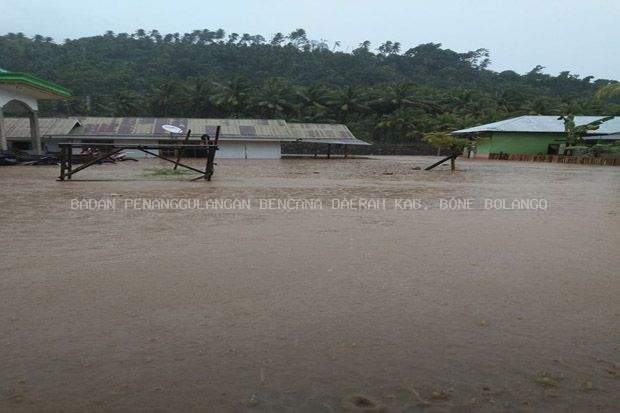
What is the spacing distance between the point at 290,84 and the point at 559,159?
31895mm

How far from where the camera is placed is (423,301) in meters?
3.36

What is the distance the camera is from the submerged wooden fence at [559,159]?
26750 mm

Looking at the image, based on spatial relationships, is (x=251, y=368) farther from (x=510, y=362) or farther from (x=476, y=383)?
(x=510, y=362)

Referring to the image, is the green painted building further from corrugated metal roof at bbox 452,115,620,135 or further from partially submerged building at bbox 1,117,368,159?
partially submerged building at bbox 1,117,368,159

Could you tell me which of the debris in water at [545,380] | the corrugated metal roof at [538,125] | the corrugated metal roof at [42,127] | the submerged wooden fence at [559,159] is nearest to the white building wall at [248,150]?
the corrugated metal roof at [42,127]

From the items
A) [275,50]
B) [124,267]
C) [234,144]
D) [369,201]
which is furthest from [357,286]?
[275,50]

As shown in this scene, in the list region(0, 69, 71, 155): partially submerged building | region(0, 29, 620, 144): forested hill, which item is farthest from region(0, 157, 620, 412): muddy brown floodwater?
region(0, 29, 620, 144): forested hill

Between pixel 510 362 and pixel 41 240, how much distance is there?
15.2 ft

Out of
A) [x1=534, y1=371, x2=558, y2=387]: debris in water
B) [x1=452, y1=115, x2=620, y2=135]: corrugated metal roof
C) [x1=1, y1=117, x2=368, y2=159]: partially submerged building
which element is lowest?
[x1=534, y1=371, x2=558, y2=387]: debris in water

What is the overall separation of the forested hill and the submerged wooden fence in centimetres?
1114

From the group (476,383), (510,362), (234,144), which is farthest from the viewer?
(234,144)

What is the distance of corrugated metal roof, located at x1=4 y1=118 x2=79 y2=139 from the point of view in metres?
32.9

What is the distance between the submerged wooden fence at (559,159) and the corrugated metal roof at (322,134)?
10194mm

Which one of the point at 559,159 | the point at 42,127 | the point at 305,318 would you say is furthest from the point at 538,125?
the point at 305,318
